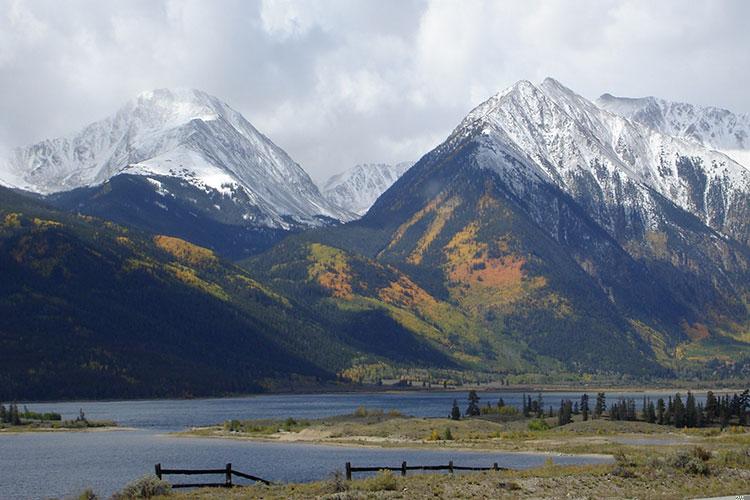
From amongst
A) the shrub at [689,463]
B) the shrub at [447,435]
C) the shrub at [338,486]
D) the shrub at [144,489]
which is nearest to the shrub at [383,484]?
the shrub at [338,486]

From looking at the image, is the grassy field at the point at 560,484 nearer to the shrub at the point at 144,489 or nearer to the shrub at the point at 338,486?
the shrub at the point at 338,486

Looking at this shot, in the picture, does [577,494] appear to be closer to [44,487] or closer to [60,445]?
[44,487]

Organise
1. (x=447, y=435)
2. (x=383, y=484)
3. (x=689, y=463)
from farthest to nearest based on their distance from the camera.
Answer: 1. (x=447, y=435)
2. (x=689, y=463)
3. (x=383, y=484)

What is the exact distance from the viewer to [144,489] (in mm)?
93375

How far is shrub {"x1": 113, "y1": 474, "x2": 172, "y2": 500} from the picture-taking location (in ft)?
303

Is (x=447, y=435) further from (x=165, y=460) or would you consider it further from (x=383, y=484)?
(x=383, y=484)

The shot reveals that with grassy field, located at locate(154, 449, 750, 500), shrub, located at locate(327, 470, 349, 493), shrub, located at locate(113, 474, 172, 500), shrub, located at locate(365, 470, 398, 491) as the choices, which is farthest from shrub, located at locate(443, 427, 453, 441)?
shrub, located at locate(113, 474, 172, 500)

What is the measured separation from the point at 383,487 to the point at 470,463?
53675mm

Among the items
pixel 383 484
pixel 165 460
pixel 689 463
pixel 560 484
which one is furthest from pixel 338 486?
pixel 165 460

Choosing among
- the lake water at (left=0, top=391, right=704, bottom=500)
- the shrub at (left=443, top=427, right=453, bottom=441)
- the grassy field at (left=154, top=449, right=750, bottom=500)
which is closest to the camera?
the grassy field at (left=154, top=449, right=750, bottom=500)

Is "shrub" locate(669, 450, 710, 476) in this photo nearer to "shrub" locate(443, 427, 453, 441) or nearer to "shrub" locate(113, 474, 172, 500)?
"shrub" locate(113, 474, 172, 500)

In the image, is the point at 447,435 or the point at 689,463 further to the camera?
the point at 447,435

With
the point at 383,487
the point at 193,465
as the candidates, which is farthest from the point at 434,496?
the point at 193,465

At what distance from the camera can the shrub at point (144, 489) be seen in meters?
92.4
